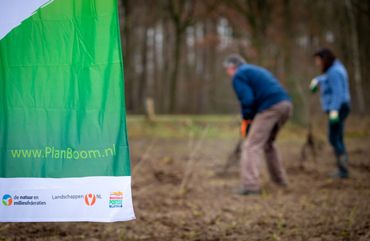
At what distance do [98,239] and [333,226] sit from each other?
7.03ft

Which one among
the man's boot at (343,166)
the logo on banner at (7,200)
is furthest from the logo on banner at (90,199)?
the man's boot at (343,166)

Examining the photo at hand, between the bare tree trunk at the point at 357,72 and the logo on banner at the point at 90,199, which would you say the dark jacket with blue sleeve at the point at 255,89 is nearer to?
the logo on banner at the point at 90,199

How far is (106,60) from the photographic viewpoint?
3271 mm

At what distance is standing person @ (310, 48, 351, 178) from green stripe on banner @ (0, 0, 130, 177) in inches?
167

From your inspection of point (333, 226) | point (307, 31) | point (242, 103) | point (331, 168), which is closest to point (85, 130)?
point (333, 226)

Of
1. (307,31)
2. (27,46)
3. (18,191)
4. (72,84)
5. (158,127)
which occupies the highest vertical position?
(307,31)

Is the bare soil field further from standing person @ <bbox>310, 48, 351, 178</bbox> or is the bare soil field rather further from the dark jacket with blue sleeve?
the dark jacket with blue sleeve

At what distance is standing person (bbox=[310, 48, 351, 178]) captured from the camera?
6633 mm

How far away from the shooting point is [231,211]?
5.12 metres

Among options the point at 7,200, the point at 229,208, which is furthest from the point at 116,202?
the point at 229,208

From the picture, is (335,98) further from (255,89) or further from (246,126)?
(246,126)

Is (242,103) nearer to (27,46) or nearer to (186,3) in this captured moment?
(27,46)

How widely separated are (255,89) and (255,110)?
30 centimetres

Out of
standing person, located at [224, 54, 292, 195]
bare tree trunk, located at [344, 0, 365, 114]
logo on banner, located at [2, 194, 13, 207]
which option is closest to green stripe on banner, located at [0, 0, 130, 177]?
logo on banner, located at [2, 194, 13, 207]
